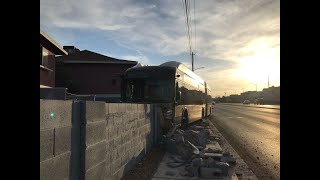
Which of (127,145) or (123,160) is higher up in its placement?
(127,145)

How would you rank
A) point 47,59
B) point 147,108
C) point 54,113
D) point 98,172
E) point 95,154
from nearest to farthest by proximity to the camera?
point 54,113
point 95,154
point 98,172
point 147,108
point 47,59

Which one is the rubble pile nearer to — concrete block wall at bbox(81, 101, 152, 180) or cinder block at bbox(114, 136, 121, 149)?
concrete block wall at bbox(81, 101, 152, 180)

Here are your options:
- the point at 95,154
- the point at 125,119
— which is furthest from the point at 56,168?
the point at 125,119

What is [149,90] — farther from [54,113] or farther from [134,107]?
[54,113]

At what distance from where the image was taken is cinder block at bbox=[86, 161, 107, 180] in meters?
5.27

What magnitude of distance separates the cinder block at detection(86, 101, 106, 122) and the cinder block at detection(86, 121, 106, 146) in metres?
0.08

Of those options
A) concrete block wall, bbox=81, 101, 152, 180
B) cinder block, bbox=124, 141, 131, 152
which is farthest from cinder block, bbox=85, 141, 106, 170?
cinder block, bbox=124, 141, 131, 152

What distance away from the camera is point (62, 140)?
14.1 ft

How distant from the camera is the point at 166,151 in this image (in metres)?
11.7

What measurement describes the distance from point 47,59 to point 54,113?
22.0 metres
